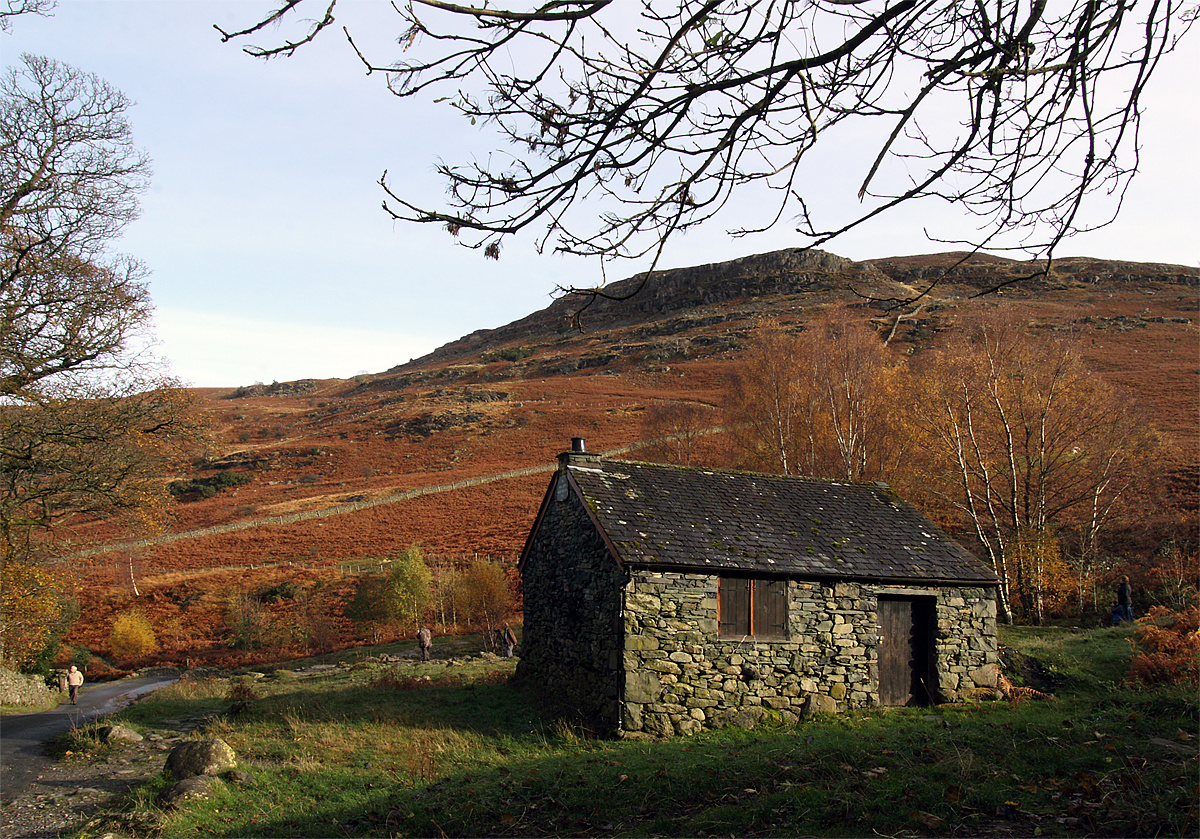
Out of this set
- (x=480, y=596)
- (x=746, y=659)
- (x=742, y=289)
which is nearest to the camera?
(x=746, y=659)

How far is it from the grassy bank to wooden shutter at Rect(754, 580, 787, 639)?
1.64 metres

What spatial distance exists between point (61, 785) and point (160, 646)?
1006 inches

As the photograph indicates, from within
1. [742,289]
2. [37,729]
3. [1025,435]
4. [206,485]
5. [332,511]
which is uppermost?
[742,289]

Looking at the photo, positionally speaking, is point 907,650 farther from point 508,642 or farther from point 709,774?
point 508,642

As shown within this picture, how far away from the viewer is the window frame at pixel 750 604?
518 inches

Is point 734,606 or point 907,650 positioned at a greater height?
point 734,606

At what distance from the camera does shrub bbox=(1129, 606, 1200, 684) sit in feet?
41.4

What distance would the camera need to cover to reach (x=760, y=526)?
14914 millimetres

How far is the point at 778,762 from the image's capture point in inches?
318

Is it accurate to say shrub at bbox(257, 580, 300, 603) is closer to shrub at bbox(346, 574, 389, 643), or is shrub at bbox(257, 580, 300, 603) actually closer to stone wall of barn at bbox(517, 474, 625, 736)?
shrub at bbox(346, 574, 389, 643)

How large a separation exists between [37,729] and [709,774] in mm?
14687

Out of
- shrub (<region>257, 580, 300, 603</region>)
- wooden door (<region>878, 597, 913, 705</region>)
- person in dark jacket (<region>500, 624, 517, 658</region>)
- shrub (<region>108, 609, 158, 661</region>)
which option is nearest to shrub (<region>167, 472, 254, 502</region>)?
shrub (<region>257, 580, 300, 603</region>)

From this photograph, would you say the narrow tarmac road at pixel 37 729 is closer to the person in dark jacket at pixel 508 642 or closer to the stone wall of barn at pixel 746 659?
the stone wall of barn at pixel 746 659

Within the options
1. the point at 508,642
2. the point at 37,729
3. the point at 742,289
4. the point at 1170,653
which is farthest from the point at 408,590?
the point at 742,289
